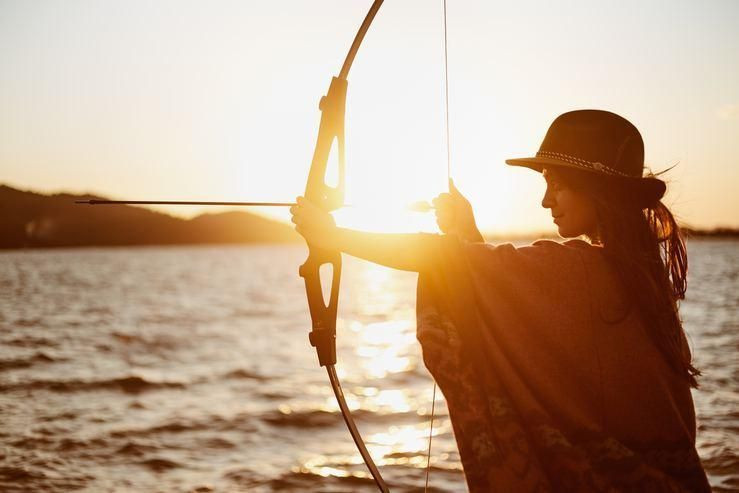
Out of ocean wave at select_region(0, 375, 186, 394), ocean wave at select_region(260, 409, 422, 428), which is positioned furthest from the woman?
ocean wave at select_region(0, 375, 186, 394)

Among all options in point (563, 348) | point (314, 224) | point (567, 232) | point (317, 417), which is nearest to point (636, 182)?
point (567, 232)

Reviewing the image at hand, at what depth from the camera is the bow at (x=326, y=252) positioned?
270cm

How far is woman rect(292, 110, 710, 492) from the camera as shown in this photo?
2.00 meters

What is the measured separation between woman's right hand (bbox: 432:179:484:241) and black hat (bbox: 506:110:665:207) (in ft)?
0.92

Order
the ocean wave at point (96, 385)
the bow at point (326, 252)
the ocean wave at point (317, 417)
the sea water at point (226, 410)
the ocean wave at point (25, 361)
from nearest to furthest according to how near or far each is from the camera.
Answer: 1. the bow at point (326, 252)
2. the sea water at point (226, 410)
3. the ocean wave at point (317, 417)
4. the ocean wave at point (96, 385)
5. the ocean wave at point (25, 361)

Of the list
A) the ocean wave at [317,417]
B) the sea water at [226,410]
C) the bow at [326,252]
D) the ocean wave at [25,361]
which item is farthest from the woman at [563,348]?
the ocean wave at [25,361]

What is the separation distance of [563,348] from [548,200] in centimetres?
46

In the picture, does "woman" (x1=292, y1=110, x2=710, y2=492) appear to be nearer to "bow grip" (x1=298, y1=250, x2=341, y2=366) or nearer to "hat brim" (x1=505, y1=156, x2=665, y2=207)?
"hat brim" (x1=505, y1=156, x2=665, y2=207)

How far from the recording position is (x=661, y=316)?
2.03 metres

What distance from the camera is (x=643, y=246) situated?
6.88 ft

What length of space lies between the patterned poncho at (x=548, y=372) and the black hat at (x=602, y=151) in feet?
0.77

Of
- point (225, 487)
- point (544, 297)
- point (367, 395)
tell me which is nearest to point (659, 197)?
point (544, 297)

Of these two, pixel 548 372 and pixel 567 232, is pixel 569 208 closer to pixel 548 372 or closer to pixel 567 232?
pixel 567 232

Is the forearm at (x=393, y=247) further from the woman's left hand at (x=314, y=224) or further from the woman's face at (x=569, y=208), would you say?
the woman's face at (x=569, y=208)
